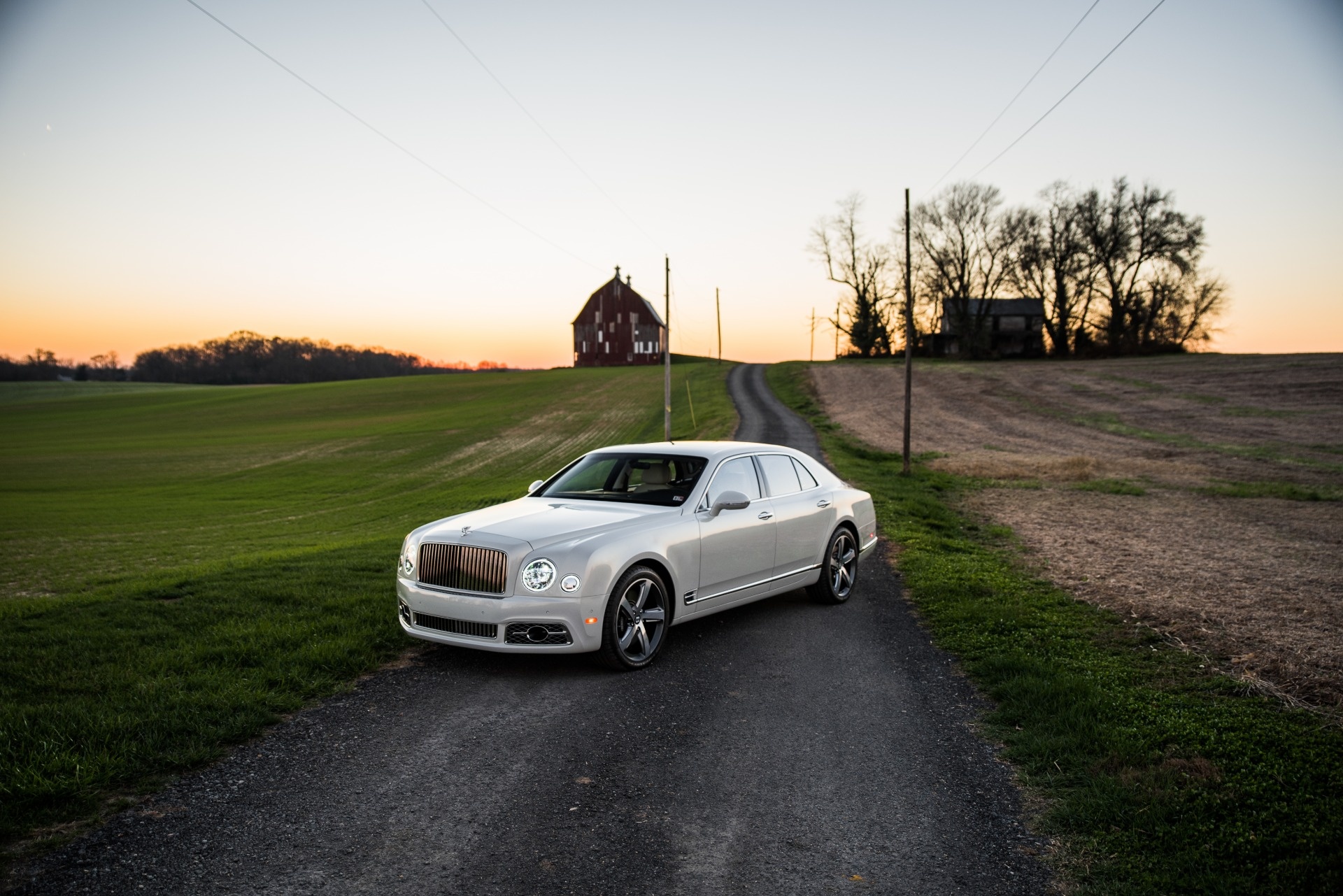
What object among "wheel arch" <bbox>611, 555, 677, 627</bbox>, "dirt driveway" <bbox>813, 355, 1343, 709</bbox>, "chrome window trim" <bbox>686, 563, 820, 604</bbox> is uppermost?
"wheel arch" <bbox>611, 555, 677, 627</bbox>

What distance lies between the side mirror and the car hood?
309mm

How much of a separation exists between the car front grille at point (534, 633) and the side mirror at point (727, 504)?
1.68 metres

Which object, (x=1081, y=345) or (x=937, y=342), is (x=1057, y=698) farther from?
(x=937, y=342)

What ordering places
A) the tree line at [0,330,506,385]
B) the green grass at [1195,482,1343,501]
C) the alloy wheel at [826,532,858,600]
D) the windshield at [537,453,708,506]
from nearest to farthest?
the windshield at [537,453,708,506], the alloy wheel at [826,532,858,600], the green grass at [1195,482,1343,501], the tree line at [0,330,506,385]

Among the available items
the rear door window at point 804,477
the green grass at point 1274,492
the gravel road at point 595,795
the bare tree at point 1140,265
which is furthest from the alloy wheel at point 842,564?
the bare tree at point 1140,265

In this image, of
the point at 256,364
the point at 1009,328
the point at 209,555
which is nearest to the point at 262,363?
the point at 256,364

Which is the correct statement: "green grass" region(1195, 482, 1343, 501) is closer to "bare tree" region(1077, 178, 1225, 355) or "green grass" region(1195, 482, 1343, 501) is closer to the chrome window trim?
the chrome window trim

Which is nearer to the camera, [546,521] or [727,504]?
[546,521]

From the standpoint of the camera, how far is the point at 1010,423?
117 ft

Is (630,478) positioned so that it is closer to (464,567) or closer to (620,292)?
(464,567)

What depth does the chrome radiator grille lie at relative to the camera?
588cm

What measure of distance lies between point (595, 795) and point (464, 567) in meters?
2.31

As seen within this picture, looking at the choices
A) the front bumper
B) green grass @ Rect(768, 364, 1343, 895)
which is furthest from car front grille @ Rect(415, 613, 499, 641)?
green grass @ Rect(768, 364, 1343, 895)

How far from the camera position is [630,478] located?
7598 millimetres
